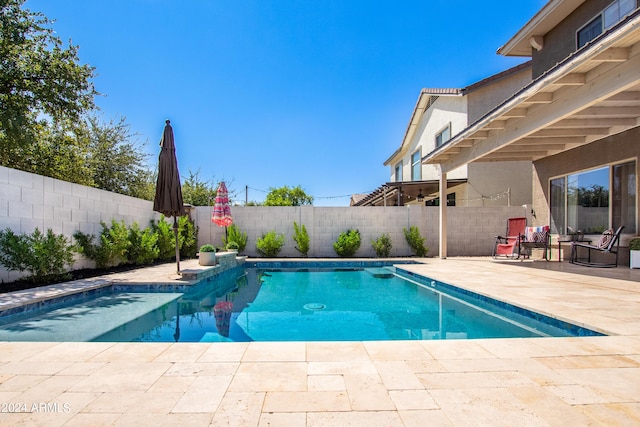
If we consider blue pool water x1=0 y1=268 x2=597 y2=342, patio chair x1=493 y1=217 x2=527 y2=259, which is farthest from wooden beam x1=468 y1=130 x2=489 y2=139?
blue pool water x1=0 y1=268 x2=597 y2=342

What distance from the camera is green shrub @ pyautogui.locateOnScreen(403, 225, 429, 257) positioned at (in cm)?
1111

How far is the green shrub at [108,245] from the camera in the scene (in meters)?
7.14

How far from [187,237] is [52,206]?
174 inches

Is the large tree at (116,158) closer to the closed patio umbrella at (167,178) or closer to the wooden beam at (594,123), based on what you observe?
the closed patio umbrella at (167,178)

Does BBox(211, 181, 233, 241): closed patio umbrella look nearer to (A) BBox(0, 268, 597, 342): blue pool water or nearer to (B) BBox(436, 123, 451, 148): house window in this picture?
(A) BBox(0, 268, 597, 342): blue pool water

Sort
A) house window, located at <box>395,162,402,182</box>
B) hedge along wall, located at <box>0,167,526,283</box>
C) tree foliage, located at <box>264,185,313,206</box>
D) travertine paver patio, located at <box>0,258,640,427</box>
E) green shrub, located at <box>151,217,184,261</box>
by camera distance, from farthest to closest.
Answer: tree foliage, located at <box>264,185,313,206</box>
house window, located at <box>395,162,402,182</box>
hedge along wall, located at <box>0,167,526,283</box>
green shrub, located at <box>151,217,184,261</box>
travertine paver patio, located at <box>0,258,640,427</box>

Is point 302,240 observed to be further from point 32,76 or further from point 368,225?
point 32,76

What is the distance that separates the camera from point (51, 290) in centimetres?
507

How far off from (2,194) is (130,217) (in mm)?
3608

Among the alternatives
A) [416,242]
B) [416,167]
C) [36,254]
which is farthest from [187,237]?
[416,167]

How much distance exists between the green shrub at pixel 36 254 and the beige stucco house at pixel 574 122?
8642 mm

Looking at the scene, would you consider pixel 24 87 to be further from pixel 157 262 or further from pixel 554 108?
pixel 554 108

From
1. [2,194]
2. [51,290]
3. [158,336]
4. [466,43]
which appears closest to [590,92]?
[158,336]

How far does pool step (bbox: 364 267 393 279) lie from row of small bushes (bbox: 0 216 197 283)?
228 inches
